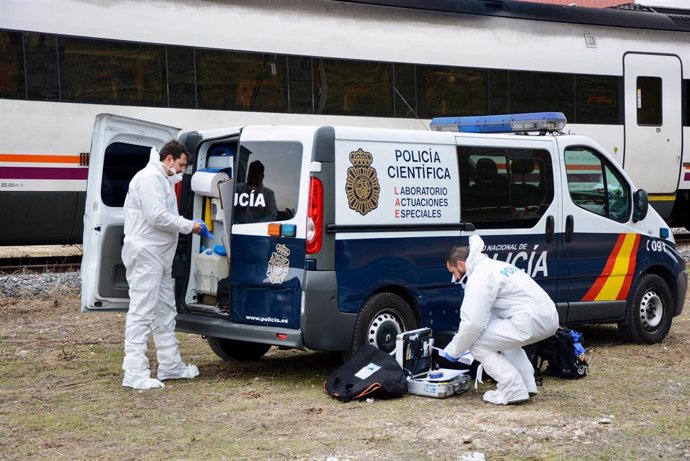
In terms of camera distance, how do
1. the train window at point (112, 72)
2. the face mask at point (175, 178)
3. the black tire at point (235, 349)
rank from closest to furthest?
the face mask at point (175, 178), the black tire at point (235, 349), the train window at point (112, 72)

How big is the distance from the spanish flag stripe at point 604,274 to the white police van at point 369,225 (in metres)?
0.01

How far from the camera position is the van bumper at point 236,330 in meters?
8.10

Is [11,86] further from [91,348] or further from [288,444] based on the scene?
[288,444]

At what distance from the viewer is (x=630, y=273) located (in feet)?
34.3

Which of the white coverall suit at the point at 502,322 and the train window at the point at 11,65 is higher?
the train window at the point at 11,65

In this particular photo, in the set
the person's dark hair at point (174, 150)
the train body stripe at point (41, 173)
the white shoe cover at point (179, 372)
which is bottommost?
the white shoe cover at point (179, 372)

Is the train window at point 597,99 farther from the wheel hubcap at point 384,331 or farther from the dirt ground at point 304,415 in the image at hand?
the wheel hubcap at point 384,331

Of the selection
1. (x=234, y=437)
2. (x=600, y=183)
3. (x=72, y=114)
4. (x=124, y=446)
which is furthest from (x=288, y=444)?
(x=72, y=114)

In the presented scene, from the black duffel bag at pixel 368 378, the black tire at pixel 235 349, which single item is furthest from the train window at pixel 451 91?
the black duffel bag at pixel 368 378

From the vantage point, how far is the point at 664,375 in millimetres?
8773

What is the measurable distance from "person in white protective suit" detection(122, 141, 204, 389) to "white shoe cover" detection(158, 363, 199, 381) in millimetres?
221

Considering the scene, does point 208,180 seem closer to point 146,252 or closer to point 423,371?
point 146,252

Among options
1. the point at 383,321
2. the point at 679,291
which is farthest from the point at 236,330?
the point at 679,291

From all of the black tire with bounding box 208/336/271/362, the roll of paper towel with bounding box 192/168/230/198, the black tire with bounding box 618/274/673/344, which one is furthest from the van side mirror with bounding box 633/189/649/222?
the roll of paper towel with bounding box 192/168/230/198
